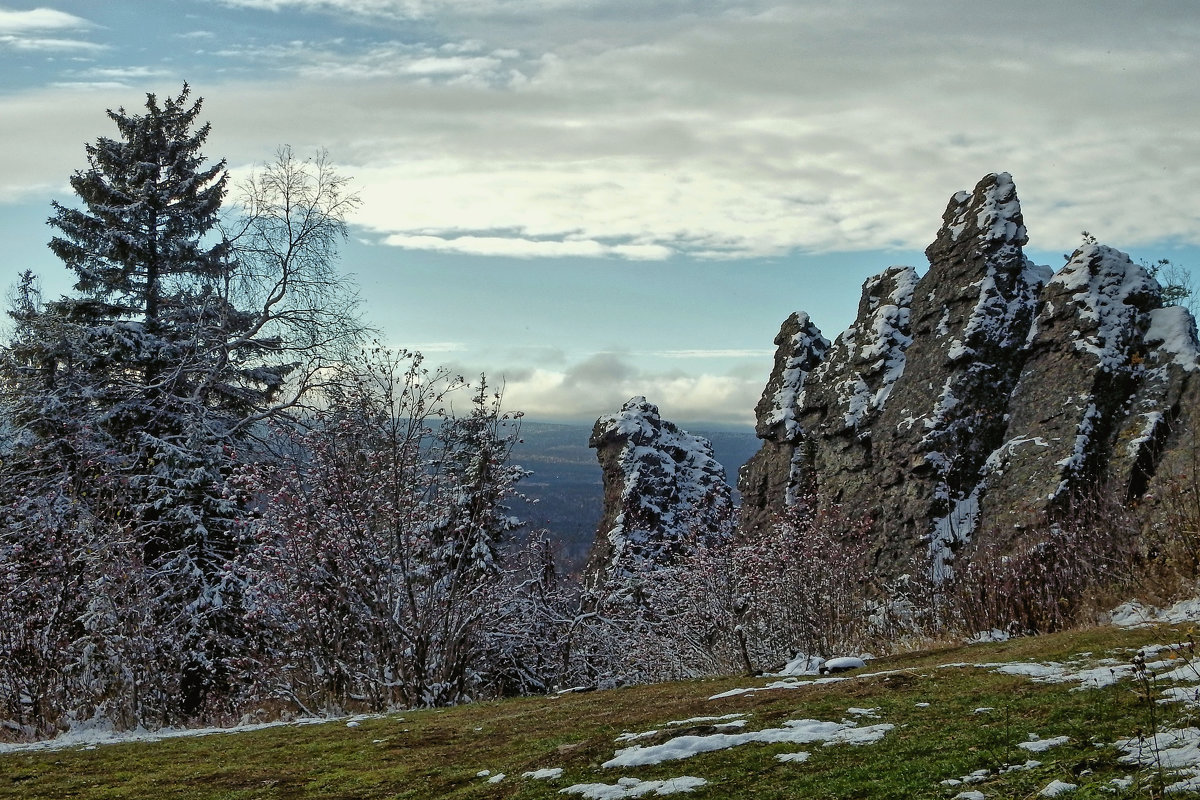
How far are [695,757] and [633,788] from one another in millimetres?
540

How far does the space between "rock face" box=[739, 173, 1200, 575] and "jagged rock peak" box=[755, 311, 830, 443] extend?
0.57ft

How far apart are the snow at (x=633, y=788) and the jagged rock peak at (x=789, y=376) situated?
24.3m

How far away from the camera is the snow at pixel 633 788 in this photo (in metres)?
3.75

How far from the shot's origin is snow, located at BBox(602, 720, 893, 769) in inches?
167

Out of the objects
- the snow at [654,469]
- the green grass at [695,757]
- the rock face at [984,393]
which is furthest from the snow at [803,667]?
the snow at [654,469]

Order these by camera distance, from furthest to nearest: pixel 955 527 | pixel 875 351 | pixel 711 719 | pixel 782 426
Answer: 1. pixel 782 426
2. pixel 875 351
3. pixel 955 527
4. pixel 711 719

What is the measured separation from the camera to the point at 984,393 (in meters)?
21.4

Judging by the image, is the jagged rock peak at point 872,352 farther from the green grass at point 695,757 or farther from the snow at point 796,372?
the green grass at point 695,757

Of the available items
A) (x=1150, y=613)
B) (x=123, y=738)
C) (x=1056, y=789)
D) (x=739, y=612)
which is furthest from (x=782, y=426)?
(x=1056, y=789)

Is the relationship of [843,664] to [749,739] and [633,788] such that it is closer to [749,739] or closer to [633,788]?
[749,739]

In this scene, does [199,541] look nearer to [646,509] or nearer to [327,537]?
[327,537]

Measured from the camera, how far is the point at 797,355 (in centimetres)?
3047

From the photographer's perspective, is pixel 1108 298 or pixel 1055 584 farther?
pixel 1108 298

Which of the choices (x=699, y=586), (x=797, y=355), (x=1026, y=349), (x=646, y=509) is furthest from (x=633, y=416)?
(x=699, y=586)
